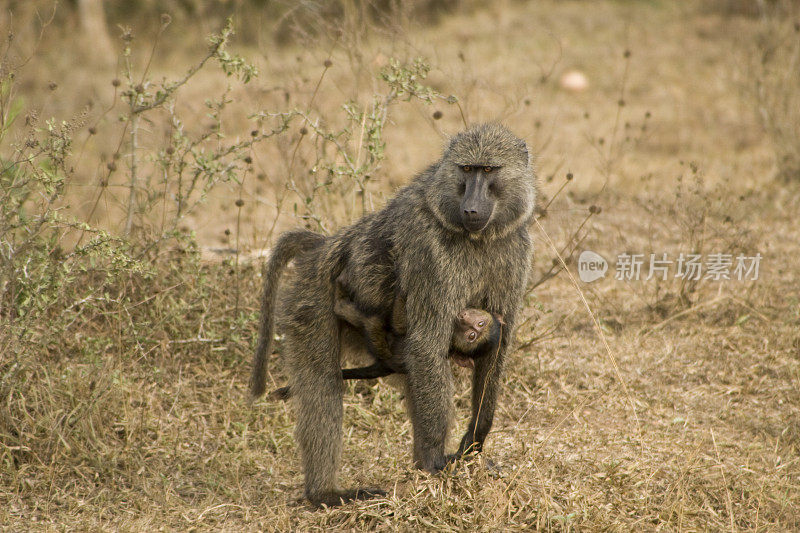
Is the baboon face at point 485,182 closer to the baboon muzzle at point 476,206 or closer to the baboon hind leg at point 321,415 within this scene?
the baboon muzzle at point 476,206

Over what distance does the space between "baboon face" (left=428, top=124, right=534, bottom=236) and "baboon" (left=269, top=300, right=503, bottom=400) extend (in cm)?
31

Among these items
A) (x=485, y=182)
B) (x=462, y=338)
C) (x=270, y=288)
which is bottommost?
(x=462, y=338)

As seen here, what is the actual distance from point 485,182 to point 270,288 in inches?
42.2

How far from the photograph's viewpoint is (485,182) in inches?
124

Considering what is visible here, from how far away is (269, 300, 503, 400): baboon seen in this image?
312 centimetres

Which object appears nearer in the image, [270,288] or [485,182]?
[485,182]

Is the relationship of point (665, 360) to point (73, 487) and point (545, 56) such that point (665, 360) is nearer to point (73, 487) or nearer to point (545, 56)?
point (73, 487)

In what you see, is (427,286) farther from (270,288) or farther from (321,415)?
(270,288)

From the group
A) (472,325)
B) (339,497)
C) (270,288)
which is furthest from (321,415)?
(472,325)

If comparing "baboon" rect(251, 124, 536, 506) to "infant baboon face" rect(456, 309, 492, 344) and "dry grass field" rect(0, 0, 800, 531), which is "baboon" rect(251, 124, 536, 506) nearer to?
"infant baboon face" rect(456, 309, 492, 344)

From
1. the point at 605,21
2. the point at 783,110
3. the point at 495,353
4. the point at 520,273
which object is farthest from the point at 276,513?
the point at 605,21

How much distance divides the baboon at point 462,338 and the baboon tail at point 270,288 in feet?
0.56

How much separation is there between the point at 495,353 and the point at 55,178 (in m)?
1.87

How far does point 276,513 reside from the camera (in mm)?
3439
